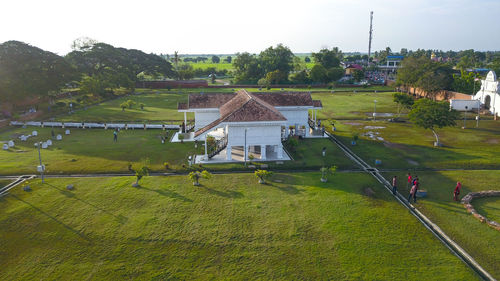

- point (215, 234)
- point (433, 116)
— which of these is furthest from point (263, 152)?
point (433, 116)

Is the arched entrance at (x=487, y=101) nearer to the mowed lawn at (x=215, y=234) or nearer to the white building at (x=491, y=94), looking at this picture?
the white building at (x=491, y=94)

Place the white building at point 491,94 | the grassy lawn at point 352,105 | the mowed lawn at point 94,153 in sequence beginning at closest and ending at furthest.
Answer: the mowed lawn at point 94,153 → the white building at point 491,94 → the grassy lawn at point 352,105

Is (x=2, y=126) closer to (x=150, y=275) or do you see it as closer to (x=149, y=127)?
(x=149, y=127)

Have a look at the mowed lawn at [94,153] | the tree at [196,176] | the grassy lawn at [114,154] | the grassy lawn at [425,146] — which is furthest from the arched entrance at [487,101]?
the tree at [196,176]

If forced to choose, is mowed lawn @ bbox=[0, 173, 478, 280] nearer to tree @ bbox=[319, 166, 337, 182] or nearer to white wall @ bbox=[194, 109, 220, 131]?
tree @ bbox=[319, 166, 337, 182]

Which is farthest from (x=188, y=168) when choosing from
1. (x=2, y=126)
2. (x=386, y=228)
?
(x=2, y=126)

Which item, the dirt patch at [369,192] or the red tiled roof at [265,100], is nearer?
the dirt patch at [369,192]
